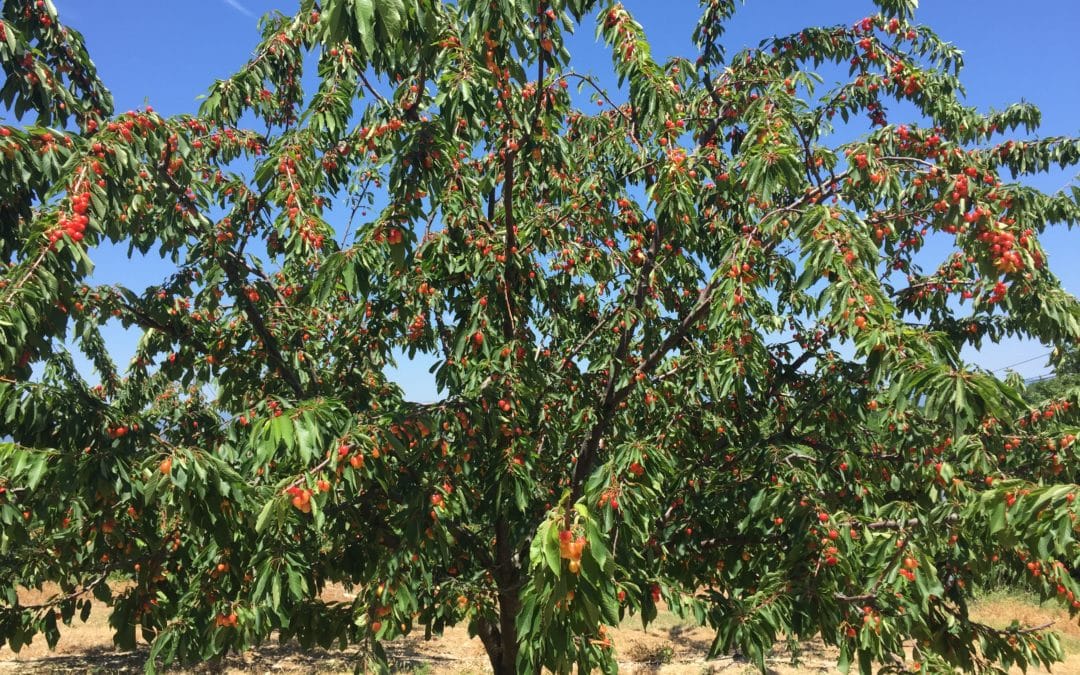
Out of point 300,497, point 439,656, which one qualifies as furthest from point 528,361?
point 439,656

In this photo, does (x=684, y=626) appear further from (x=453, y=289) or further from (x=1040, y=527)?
(x=1040, y=527)

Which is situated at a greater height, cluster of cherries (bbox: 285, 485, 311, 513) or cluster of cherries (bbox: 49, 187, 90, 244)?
cluster of cherries (bbox: 49, 187, 90, 244)

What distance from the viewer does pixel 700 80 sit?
4.41m

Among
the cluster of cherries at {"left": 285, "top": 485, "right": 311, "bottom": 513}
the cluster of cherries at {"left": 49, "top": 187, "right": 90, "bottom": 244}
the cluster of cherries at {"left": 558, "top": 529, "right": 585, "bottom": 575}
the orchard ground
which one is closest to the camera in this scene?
the cluster of cherries at {"left": 558, "top": 529, "right": 585, "bottom": 575}

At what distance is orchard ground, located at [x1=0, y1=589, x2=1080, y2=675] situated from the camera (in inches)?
352

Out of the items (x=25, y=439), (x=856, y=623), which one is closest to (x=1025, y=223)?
(x=856, y=623)

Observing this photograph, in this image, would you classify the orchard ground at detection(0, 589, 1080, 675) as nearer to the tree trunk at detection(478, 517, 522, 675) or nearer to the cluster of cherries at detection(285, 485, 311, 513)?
the tree trunk at detection(478, 517, 522, 675)

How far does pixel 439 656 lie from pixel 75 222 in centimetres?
932

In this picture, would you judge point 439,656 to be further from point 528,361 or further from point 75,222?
point 75,222

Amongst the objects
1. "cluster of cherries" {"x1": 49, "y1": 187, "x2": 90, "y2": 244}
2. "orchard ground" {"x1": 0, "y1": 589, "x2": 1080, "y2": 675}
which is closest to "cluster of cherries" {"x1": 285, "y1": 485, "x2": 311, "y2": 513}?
"cluster of cherries" {"x1": 49, "y1": 187, "x2": 90, "y2": 244}

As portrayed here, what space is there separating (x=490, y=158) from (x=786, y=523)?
277cm

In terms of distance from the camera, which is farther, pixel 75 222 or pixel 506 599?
pixel 506 599

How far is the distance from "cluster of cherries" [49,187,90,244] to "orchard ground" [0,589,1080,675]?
6504 mm

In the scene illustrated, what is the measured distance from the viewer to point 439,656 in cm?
1027
